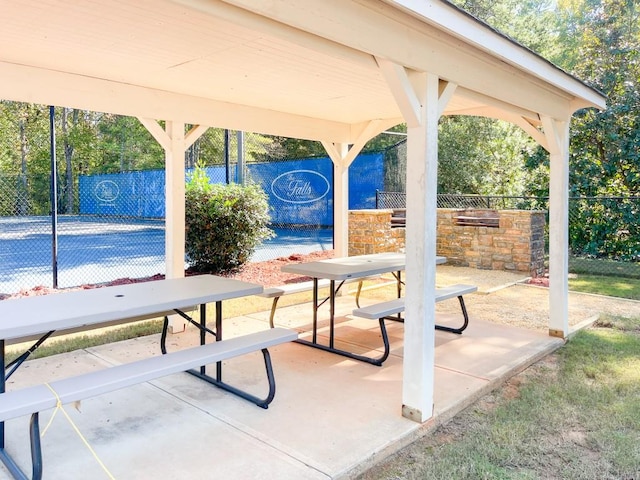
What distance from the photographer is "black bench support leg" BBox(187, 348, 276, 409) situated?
3111 mm

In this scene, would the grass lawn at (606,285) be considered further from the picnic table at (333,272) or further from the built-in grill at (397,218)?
the picnic table at (333,272)

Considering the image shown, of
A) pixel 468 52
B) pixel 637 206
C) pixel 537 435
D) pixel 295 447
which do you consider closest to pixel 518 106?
pixel 468 52

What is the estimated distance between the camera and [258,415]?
10.0 feet

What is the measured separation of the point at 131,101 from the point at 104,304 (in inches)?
81.0

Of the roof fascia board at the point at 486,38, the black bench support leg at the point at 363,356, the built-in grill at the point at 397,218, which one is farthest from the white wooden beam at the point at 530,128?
the built-in grill at the point at 397,218

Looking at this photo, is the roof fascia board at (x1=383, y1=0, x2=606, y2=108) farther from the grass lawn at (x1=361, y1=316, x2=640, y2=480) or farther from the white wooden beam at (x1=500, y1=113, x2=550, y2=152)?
the grass lawn at (x1=361, y1=316, x2=640, y2=480)

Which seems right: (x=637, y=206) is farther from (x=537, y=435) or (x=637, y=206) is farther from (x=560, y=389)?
(x=537, y=435)

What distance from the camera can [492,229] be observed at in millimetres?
8930

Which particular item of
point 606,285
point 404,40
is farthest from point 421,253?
point 606,285

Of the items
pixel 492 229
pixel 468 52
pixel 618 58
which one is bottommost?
pixel 492 229

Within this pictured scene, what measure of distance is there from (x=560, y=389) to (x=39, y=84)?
4477mm

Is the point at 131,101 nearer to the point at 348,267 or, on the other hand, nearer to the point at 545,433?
the point at 348,267

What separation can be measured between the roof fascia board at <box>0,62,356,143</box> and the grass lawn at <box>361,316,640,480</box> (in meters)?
3.48

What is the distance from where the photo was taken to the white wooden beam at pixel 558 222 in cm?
472
